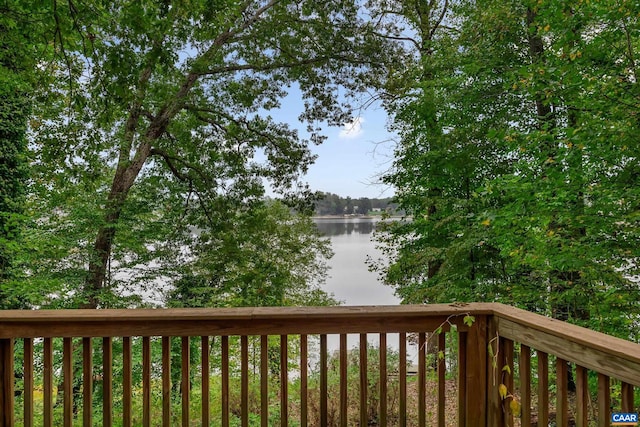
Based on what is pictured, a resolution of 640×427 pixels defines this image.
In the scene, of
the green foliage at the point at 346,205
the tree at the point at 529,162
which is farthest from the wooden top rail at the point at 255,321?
the green foliage at the point at 346,205

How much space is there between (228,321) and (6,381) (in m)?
0.88

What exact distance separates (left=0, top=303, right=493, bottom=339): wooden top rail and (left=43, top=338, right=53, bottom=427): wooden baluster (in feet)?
0.17

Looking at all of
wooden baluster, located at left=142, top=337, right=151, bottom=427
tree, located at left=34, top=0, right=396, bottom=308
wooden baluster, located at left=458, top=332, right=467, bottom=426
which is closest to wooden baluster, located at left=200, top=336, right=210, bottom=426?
wooden baluster, located at left=142, top=337, right=151, bottom=427

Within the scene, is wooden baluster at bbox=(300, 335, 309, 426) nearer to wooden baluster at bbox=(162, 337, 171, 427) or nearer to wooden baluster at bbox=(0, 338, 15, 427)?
wooden baluster at bbox=(162, 337, 171, 427)

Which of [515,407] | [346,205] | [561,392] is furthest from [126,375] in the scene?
[346,205]

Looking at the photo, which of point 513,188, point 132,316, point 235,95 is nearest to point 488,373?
point 132,316

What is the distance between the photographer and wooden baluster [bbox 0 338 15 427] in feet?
4.68

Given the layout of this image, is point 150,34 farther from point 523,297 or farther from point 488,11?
point 523,297

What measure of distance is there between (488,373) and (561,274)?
14.0 ft

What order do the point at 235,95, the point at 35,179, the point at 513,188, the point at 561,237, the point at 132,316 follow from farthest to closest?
the point at 235,95 < the point at 35,179 < the point at 513,188 < the point at 561,237 < the point at 132,316

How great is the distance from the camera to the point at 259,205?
26.3 ft

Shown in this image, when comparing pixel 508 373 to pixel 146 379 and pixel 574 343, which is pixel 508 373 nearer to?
pixel 574 343

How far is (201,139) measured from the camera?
7.93 metres

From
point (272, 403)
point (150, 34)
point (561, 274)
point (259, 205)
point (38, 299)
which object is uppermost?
point (150, 34)
